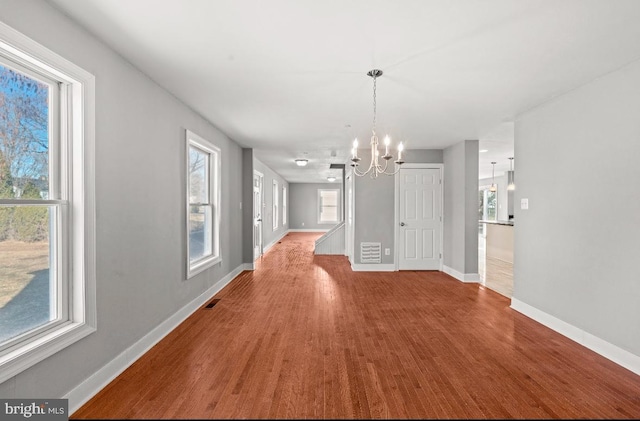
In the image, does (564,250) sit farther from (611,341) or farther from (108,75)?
(108,75)

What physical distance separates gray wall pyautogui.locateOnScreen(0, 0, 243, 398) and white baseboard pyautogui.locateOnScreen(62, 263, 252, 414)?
48 millimetres

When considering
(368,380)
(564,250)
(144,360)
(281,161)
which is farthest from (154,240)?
(281,161)

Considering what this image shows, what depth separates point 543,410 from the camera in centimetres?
190

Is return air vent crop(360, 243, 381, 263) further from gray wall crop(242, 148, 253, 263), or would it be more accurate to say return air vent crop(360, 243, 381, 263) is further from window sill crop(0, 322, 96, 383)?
window sill crop(0, 322, 96, 383)

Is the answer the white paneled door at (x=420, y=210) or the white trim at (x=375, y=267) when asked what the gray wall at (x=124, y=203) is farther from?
the white paneled door at (x=420, y=210)

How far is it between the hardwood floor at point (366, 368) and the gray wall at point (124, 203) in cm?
28

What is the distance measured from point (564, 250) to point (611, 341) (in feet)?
2.81

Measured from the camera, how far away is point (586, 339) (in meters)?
2.80

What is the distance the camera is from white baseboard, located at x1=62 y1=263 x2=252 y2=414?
193cm

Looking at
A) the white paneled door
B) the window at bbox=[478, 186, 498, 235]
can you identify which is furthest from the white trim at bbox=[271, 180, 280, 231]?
the window at bbox=[478, 186, 498, 235]

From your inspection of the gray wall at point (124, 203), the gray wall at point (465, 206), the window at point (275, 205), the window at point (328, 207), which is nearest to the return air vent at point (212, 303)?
the gray wall at point (124, 203)

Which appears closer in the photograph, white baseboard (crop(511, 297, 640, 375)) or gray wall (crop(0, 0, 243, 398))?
gray wall (crop(0, 0, 243, 398))

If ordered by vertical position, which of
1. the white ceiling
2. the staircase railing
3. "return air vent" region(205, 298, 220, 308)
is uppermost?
the white ceiling

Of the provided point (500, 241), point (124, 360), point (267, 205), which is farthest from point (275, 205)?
point (124, 360)
